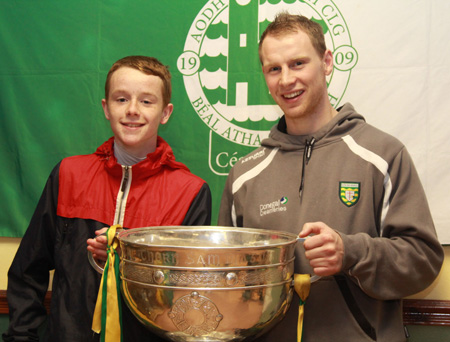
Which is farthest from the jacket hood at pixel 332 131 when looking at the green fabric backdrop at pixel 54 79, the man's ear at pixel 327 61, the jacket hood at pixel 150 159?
the green fabric backdrop at pixel 54 79

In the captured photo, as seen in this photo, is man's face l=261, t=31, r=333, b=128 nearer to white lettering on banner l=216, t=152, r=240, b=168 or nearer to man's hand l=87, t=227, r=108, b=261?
white lettering on banner l=216, t=152, r=240, b=168

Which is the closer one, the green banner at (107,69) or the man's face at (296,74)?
the man's face at (296,74)

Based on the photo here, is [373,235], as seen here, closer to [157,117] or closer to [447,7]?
[157,117]

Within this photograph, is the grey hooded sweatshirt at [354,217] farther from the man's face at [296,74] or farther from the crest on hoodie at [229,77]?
the crest on hoodie at [229,77]

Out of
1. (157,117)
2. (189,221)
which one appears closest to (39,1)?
(157,117)

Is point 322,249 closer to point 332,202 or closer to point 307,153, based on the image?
point 332,202

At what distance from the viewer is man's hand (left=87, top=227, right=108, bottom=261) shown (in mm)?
1145

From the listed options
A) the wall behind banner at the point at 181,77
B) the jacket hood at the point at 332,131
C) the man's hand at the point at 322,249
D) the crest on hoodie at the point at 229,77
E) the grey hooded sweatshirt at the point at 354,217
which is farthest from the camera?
the crest on hoodie at the point at 229,77

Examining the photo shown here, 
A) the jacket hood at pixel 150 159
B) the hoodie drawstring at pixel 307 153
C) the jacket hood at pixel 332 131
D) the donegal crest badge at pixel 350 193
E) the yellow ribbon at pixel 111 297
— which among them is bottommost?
the yellow ribbon at pixel 111 297

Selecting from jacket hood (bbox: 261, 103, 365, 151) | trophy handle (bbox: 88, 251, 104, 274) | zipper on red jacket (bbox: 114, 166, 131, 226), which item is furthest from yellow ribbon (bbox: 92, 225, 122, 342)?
jacket hood (bbox: 261, 103, 365, 151)

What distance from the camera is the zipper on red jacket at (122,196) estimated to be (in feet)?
4.70

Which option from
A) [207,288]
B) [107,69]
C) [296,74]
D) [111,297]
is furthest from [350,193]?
[107,69]

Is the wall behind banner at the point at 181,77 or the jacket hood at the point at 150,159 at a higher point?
the wall behind banner at the point at 181,77

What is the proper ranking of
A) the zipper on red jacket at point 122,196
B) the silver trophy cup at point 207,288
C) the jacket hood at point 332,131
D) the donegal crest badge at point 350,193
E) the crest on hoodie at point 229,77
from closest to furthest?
1. the silver trophy cup at point 207,288
2. the donegal crest badge at point 350,193
3. the jacket hood at point 332,131
4. the zipper on red jacket at point 122,196
5. the crest on hoodie at point 229,77
